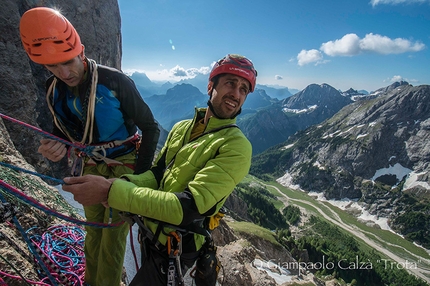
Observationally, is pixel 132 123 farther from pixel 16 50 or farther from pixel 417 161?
pixel 417 161

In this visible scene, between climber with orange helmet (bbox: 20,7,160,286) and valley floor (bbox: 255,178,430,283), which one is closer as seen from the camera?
climber with orange helmet (bbox: 20,7,160,286)

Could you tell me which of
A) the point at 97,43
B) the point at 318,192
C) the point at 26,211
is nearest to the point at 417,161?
the point at 318,192

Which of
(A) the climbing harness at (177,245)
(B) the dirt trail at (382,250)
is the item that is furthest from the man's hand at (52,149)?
(B) the dirt trail at (382,250)

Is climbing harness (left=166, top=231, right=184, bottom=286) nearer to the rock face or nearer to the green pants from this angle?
the green pants

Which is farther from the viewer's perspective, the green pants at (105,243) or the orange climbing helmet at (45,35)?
the green pants at (105,243)

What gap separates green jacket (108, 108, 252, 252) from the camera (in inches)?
118

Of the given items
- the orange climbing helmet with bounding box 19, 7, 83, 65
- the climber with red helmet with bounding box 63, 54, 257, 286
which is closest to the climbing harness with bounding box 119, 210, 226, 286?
the climber with red helmet with bounding box 63, 54, 257, 286

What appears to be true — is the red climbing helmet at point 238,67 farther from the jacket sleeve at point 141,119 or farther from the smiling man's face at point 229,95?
the jacket sleeve at point 141,119

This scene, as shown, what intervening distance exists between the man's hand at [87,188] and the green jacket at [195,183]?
0.39 ft

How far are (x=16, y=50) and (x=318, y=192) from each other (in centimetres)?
20673

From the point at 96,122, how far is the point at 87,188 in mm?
1944

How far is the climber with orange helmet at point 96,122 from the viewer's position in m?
3.84

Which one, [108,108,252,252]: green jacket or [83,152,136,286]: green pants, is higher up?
[108,108,252,252]: green jacket

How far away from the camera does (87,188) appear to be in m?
2.92
